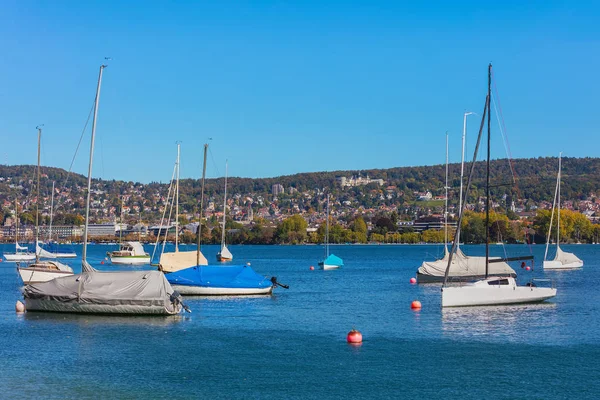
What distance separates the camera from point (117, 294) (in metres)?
41.8

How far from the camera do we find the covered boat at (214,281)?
173ft

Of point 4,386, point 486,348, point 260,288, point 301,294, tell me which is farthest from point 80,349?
point 301,294

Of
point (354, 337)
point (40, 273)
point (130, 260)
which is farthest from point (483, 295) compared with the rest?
point (130, 260)

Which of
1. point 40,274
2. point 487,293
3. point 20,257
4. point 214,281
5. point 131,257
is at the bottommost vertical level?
point 20,257

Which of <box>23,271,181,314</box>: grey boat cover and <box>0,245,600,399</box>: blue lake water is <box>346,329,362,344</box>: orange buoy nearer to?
<box>0,245,600,399</box>: blue lake water

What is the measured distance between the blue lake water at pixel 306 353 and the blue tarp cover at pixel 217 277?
7.44 ft

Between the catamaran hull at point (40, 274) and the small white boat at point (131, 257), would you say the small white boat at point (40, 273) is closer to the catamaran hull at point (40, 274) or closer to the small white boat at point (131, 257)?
the catamaran hull at point (40, 274)

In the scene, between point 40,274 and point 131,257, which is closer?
point 40,274

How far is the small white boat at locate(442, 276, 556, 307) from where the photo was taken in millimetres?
45156

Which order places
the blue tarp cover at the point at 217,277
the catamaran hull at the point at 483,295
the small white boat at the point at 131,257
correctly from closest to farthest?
the catamaran hull at the point at 483,295, the blue tarp cover at the point at 217,277, the small white boat at the point at 131,257

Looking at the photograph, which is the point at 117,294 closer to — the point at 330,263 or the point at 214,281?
the point at 214,281

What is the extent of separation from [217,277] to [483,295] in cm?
1709

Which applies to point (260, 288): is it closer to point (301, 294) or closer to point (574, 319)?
point (301, 294)

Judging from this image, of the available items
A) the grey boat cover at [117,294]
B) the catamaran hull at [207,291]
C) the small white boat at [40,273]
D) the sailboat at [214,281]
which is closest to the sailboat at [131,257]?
the small white boat at [40,273]
